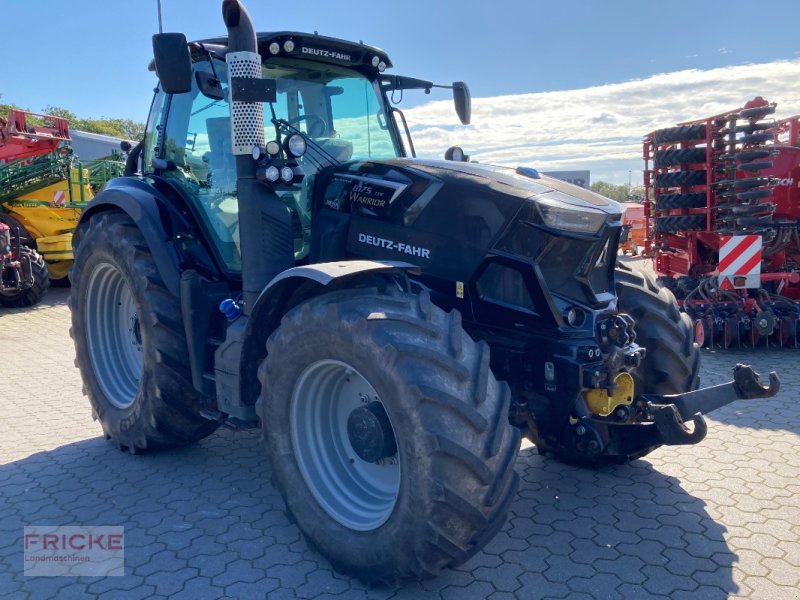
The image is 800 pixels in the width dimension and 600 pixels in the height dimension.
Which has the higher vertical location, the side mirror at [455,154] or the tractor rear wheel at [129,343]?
the side mirror at [455,154]

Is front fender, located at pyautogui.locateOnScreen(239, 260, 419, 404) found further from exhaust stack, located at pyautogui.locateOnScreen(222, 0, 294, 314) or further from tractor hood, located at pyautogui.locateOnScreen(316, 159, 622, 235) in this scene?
tractor hood, located at pyautogui.locateOnScreen(316, 159, 622, 235)

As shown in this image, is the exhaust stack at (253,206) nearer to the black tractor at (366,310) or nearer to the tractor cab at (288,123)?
the black tractor at (366,310)

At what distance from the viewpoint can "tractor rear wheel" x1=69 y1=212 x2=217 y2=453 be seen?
421 centimetres

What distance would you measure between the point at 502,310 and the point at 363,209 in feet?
3.10

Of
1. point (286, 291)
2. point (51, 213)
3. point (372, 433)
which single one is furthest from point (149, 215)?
→ point (51, 213)

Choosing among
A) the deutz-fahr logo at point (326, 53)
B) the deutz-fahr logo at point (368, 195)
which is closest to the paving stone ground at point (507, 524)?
the deutz-fahr logo at point (368, 195)

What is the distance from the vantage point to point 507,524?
3.66 metres

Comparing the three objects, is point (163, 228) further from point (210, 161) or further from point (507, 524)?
point (507, 524)

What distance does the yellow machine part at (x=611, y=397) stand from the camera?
3420 mm

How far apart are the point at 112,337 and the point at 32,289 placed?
768 cm

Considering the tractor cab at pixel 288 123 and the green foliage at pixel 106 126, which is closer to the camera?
the tractor cab at pixel 288 123

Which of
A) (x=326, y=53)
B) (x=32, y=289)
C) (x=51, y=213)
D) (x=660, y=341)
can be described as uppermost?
(x=326, y=53)

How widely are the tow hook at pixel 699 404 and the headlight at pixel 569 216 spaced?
0.93 m

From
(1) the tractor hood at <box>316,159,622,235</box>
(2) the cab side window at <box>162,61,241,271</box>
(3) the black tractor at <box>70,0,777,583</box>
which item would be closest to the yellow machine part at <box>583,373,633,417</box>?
(3) the black tractor at <box>70,0,777,583</box>
